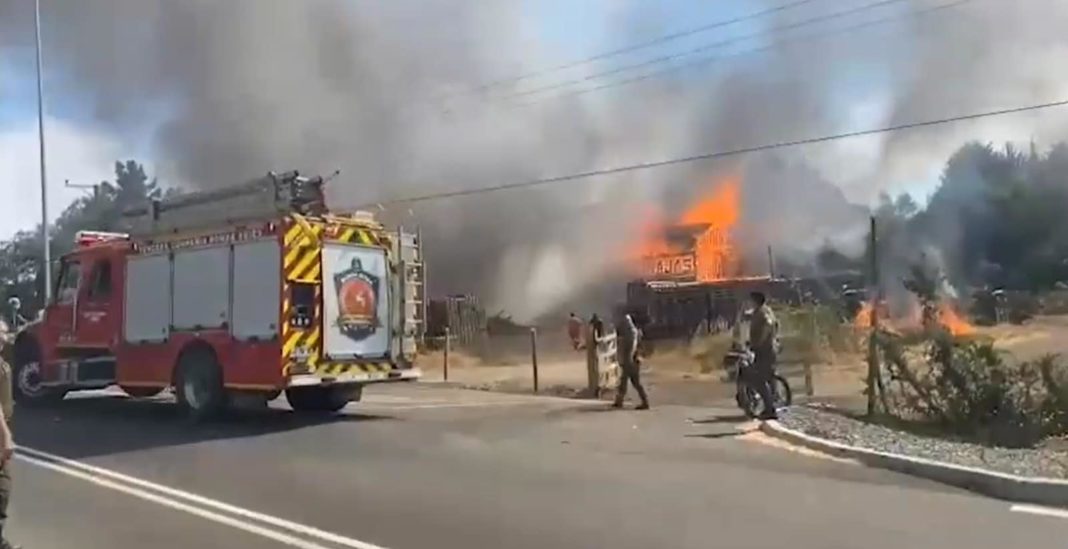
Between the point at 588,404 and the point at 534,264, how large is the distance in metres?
22.5

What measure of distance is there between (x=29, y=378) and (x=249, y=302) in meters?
5.34

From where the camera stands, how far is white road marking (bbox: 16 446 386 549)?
6.50m

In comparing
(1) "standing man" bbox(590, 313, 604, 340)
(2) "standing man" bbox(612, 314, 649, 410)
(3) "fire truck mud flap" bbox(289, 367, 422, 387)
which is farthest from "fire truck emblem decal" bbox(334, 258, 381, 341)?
(1) "standing man" bbox(590, 313, 604, 340)

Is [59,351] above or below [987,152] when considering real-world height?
below

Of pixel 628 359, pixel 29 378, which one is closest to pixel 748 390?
pixel 628 359

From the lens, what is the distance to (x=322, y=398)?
14.3m

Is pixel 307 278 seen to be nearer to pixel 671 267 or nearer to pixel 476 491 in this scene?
pixel 476 491

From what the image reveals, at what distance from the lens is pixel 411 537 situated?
649cm

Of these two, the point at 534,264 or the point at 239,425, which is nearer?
the point at 239,425

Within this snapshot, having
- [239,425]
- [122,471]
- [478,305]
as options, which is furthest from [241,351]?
[478,305]

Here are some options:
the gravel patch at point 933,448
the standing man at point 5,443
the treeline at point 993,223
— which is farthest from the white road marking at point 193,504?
the treeline at point 993,223

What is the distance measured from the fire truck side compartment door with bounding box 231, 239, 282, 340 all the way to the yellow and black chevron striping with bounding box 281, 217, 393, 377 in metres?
0.11

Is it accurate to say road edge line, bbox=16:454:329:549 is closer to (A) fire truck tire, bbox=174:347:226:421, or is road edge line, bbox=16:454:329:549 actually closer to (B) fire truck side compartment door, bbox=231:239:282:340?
(A) fire truck tire, bbox=174:347:226:421

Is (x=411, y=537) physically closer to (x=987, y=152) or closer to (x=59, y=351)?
(x=59, y=351)
